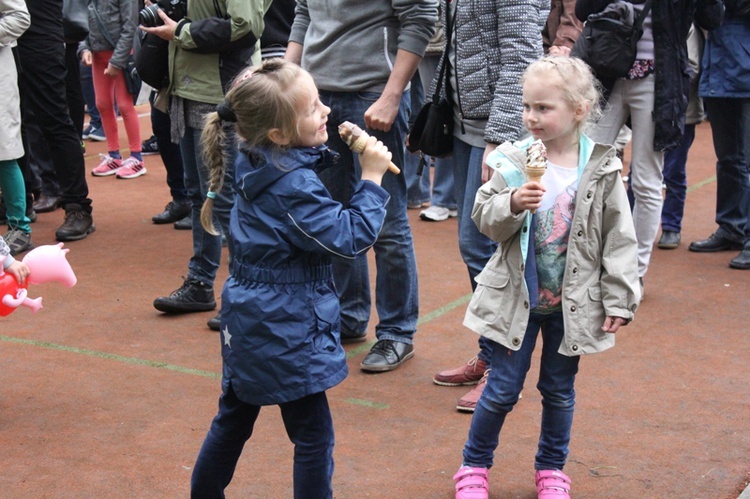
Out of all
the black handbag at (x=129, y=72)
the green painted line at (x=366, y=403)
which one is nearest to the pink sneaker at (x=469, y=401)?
the green painted line at (x=366, y=403)

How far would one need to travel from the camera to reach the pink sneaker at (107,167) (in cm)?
970

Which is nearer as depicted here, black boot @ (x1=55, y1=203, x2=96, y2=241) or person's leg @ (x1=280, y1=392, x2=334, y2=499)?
person's leg @ (x1=280, y1=392, x2=334, y2=499)

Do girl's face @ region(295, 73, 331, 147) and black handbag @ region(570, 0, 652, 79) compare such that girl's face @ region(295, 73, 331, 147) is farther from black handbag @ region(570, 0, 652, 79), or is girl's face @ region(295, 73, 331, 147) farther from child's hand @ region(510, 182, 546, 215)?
black handbag @ region(570, 0, 652, 79)

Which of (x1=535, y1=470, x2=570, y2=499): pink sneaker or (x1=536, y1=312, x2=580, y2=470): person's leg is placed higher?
(x1=536, y1=312, x2=580, y2=470): person's leg

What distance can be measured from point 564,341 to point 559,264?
0.87 feet

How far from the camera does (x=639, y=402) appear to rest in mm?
4500

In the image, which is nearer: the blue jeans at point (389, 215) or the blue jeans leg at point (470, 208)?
the blue jeans leg at point (470, 208)

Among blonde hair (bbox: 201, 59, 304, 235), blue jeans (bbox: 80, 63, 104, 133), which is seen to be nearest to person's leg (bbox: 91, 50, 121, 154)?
blue jeans (bbox: 80, 63, 104, 133)

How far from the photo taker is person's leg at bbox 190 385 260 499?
3.23m

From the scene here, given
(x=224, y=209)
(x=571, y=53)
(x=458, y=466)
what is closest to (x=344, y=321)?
(x=224, y=209)

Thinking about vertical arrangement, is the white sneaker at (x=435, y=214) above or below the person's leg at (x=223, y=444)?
below

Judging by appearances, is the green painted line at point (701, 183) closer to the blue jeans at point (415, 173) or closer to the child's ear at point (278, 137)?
the blue jeans at point (415, 173)

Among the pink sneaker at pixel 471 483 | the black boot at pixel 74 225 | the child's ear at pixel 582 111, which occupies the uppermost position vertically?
the child's ear at pixel 582 111

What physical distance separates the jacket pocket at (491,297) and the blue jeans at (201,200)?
209 centimetres
